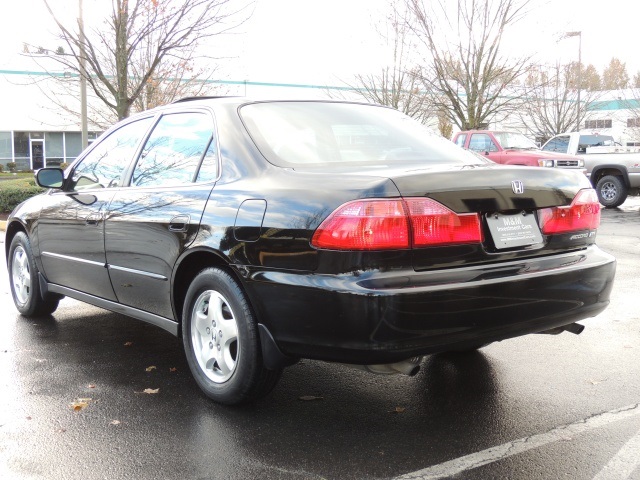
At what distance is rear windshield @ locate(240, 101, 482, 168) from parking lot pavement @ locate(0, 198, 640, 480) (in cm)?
131

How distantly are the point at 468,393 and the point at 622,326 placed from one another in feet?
7.07

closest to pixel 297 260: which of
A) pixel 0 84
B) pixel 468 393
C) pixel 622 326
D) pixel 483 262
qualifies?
pixel 483 262

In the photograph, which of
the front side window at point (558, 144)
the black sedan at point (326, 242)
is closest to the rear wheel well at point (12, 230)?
the black sedan at point (326, 242)

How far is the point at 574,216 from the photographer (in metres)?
3.65

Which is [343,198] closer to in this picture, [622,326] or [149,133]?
[149,133]

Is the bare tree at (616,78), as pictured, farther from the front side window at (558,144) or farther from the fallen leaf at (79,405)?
the fallen leaf at (79,405)

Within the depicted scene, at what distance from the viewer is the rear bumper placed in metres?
2.97

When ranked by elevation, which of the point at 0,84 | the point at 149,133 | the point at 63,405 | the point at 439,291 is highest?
the point at 0,84

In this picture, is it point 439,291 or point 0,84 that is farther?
point 0,84

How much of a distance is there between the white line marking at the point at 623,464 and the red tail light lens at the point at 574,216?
1066mm

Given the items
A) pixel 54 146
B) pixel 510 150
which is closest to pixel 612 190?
pixel 510 150

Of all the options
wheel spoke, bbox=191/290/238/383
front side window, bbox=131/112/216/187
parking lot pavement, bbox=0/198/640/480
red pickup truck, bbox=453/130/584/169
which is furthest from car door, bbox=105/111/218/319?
red pickup truck, bbox=453/130/584/169

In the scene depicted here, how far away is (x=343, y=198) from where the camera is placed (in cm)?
311

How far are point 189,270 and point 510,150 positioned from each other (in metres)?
14.2
